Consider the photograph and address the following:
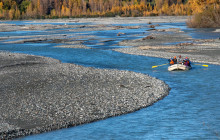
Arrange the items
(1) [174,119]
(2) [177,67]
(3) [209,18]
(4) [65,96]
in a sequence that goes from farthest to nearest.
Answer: (3) [209,18], (2) [177,67], (4) [65,96], (1) [174,119]

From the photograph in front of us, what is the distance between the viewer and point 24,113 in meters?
21.9

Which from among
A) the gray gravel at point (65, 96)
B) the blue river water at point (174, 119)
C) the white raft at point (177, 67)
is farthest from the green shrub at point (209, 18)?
the gray gravel at point (65, 96)

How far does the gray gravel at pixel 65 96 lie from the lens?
2078cm

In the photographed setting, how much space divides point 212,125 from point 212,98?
6119 millimetres

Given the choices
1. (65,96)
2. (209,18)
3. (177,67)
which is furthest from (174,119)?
(209,18)

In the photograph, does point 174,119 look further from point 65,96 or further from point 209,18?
point 209,18

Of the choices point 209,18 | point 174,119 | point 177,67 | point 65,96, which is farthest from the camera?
point 209,18

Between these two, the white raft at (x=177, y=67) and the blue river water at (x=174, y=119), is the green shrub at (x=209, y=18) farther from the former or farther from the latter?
the blue river water at (x=174, y=119)

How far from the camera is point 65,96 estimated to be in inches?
1014

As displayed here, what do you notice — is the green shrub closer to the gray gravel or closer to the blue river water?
the blue river water

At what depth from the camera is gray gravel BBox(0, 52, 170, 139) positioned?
68.2ft

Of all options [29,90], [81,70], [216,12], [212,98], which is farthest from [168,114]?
[216,12]

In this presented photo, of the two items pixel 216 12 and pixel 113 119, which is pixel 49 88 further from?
pixel 216 12

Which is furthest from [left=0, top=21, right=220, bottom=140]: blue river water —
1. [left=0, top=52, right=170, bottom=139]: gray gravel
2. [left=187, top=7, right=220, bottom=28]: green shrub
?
[left=187, top=7, right=220, bottom=28]: green shrub
